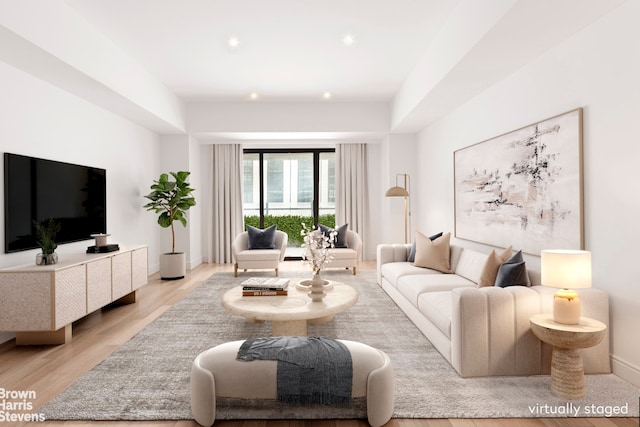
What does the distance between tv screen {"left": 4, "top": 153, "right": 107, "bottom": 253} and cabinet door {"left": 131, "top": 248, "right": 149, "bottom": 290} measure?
603 millimetres

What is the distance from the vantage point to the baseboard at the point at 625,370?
2.36m

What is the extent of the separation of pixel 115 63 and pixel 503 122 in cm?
434

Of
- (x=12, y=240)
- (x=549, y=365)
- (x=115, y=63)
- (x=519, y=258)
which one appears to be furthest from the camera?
(x=115, y=63)

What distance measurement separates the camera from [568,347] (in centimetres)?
222

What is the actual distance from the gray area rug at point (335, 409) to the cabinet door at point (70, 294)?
1.95 ft

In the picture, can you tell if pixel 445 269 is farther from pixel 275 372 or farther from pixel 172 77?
pixel 172 77

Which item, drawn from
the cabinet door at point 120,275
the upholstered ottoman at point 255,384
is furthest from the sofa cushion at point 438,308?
the cabinet door at point 120,275

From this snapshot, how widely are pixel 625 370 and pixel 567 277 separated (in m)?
0.83

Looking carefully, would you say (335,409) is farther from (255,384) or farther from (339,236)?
(339,236)

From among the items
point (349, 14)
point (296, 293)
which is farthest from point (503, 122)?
point (296, 293)

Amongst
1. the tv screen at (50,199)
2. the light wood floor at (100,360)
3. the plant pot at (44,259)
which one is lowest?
the light wood floor at (100,360)

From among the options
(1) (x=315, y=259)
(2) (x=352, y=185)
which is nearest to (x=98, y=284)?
(1) (x=315, y=259)

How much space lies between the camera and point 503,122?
3.87 metres

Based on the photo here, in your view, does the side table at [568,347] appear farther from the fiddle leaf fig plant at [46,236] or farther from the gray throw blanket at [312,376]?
the fiddle leaf fig plant at [46,236]
